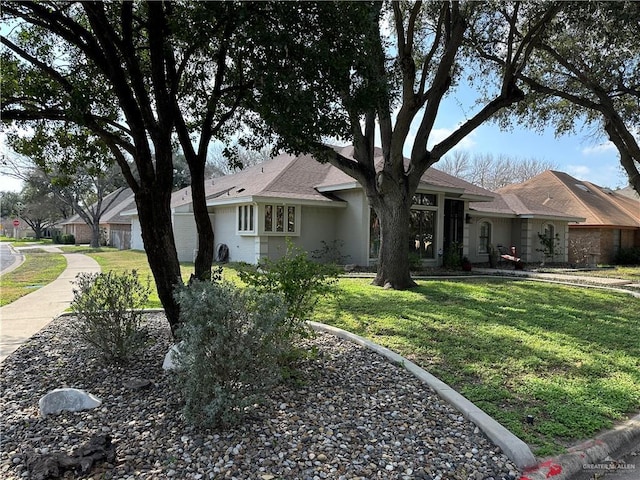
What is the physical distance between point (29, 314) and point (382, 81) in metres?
6.91

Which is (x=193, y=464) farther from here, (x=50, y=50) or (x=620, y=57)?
(x=620, y=57)

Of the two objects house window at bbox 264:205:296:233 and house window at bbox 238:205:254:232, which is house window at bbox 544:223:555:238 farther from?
house window at bbox 238:205:254:232

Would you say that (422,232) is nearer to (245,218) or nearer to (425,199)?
(425,199)

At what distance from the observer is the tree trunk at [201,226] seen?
5.70 metres

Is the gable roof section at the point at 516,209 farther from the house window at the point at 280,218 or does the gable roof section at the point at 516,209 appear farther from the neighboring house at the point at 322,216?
the house window at the point at 280,218

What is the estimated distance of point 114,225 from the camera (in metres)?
36.4

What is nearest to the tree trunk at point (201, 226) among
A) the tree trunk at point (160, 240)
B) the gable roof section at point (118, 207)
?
the tree trunk at point (160, 240)

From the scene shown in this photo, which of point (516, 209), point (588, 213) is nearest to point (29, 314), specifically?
point (516, 209)

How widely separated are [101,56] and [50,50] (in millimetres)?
1967

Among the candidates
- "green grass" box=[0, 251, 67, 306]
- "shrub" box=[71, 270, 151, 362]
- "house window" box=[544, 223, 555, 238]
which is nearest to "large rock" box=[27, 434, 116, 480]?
"shrub" box=[71, 270, 151, 362]

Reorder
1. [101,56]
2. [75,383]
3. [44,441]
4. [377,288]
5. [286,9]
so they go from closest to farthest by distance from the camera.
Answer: [44,441] → [75,383] → [286,9] → [101,56] → [377,288]

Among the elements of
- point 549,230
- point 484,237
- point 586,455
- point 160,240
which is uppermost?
point 549,230

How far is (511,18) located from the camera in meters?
11.3

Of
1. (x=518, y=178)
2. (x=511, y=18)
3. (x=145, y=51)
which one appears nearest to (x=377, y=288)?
(x=145, y=51)
